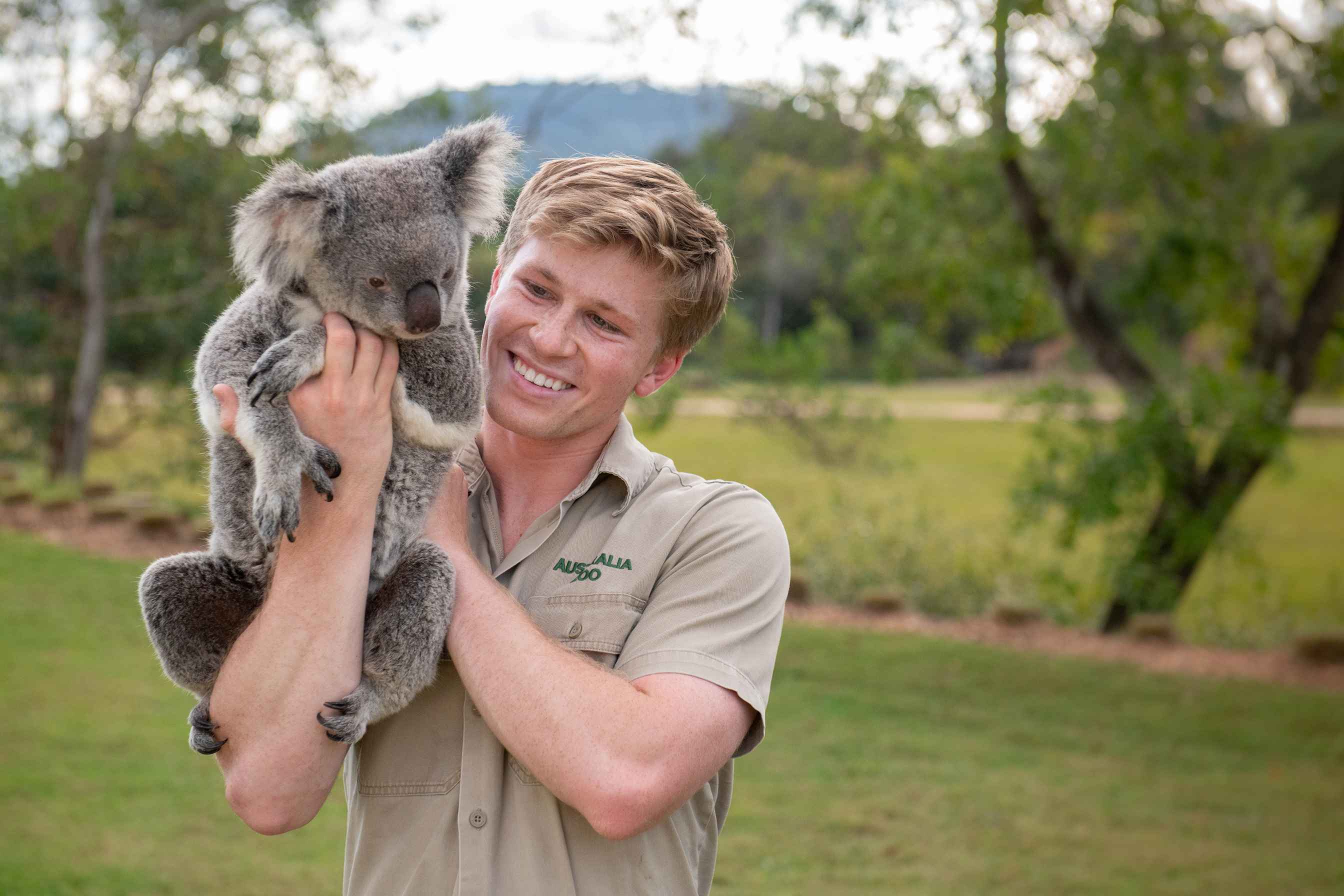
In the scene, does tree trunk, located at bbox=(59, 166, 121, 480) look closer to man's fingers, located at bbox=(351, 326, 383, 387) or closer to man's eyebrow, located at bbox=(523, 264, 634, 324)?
man's fingers, located at bbox=(351, 326, 383, 387)

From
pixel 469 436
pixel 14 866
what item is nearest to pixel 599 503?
pixel 469 436

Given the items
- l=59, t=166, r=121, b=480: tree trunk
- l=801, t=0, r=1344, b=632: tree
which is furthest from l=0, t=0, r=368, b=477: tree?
l=801, t=0, r=1344, b=632: tree

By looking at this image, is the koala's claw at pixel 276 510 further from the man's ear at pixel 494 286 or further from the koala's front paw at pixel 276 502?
the man's ear at pixel 494 286

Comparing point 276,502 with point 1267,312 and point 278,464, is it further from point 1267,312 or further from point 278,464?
point 1267,312

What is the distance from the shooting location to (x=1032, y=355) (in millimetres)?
13750

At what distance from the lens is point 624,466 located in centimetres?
190

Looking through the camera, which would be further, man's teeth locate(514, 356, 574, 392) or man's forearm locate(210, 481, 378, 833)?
man's teeth locate(514, 356, 574, 392)

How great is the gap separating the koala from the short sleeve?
325 millimetres

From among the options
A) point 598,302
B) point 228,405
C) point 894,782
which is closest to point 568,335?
point 598,302

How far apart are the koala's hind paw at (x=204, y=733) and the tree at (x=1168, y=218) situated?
232 inches

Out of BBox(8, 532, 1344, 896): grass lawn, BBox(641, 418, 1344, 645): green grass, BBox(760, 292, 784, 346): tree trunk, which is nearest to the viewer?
BBox(8, 532, 1344, 896): grass lawn

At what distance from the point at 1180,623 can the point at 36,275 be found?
11.3 meters

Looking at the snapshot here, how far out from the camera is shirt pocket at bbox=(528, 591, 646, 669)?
5.94ft

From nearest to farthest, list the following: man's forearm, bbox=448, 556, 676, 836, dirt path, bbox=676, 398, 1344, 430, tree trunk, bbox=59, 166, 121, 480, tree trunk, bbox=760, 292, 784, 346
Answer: man's forearm, bbox=448, 556, 676, 836 < tree trunk, bbox=59, 166, 121, 480 < dirt path, bbox=676, 398, 1344, 430 < tree trunk, bbox=760, 292, 784, 346
